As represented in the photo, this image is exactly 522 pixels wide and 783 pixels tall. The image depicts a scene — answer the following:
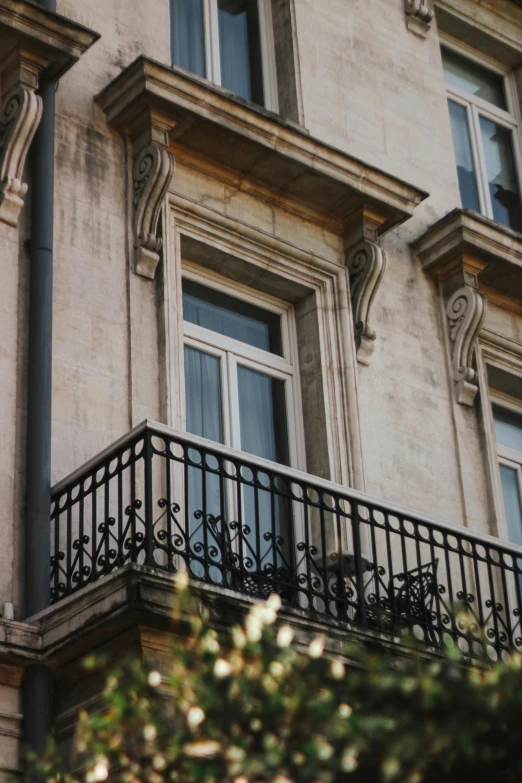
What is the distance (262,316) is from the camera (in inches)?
481

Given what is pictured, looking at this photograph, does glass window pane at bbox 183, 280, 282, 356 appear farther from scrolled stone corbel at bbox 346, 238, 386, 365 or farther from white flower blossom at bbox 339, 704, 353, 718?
white flower blossom at bbox 339, 704, 353, 718

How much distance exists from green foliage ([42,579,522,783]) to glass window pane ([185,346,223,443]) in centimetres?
532

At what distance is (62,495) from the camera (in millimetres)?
9711

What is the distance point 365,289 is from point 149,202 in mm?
1933

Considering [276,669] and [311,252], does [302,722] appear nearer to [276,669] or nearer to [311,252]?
[276,669]

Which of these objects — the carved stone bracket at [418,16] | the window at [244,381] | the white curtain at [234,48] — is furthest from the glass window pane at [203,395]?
the carved stone bracket at [418,16]

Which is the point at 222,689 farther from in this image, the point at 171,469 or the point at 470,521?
the point at 470,521

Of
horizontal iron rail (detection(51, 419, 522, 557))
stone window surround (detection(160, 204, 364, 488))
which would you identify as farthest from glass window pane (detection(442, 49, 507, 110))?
horizontal iron rail (detection(51, 419, 522, 557))

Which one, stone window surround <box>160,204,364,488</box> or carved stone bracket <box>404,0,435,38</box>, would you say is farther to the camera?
carved stone bracket <box>404,0,435,38</box>

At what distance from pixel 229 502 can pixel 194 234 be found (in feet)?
6.68

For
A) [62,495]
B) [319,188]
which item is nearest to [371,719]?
[62,495]

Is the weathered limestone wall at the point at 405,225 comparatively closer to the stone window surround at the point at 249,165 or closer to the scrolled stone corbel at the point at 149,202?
the stone window surround at the point at 249,165

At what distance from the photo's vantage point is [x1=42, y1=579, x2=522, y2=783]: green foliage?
17.6ft

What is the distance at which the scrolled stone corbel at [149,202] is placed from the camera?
36.1 feet
